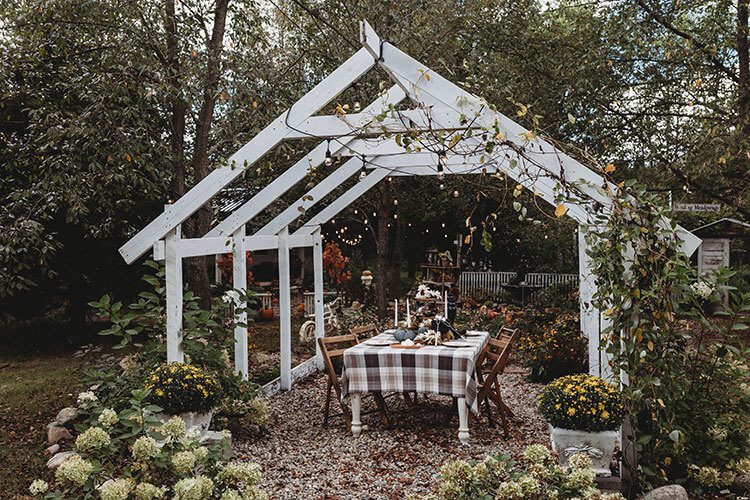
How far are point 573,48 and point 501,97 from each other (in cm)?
118

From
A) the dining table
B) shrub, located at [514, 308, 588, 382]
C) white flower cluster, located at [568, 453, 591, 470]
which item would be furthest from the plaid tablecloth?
white flower cluster, located at [568, 453, 591, 470]

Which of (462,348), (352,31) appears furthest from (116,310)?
(352,31)

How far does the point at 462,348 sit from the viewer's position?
6098 mm

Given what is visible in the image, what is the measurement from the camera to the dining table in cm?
577

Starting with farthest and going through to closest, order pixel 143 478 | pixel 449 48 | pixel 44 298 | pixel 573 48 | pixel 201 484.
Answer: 1. pixel 44 298
2. pixel 449 48
3. pixel 573 48
4. pixel 143 478
5. pixel 201 484

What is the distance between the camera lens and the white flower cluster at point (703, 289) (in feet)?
12.7

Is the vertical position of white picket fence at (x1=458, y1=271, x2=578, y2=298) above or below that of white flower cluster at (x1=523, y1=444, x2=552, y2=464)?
above

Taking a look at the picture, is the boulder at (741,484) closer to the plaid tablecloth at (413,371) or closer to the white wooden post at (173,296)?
the plaid tablecloth at (413,371)

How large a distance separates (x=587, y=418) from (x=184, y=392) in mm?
3048

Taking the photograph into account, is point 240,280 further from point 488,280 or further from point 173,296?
point 488,280

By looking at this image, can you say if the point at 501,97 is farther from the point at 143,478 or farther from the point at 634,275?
the point at 143,478

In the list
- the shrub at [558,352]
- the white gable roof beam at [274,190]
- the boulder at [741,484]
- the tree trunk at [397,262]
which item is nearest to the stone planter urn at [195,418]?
the white gable roof beam at [274,190]

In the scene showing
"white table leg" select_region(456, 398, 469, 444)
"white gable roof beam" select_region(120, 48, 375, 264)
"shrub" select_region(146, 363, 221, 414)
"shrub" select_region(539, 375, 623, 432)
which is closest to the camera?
"shrub" select_region(539, 375, 623, 432)

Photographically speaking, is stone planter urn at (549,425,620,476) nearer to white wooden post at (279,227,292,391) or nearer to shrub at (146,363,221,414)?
shrub at (146,363,221,414)
